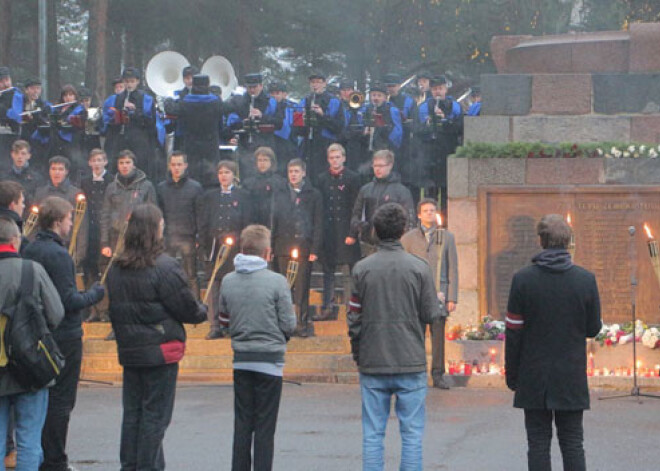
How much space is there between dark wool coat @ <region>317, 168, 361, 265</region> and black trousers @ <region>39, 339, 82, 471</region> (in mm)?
6537

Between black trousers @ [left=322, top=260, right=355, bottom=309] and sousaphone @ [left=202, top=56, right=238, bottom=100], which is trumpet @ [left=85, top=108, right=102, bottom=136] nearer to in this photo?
black trousers @ [left=322, top=260, right=355, bottom=309]

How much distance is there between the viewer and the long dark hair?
774cm

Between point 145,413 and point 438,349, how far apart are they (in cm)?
534

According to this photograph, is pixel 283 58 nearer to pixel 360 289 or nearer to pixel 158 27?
pixel 158 27

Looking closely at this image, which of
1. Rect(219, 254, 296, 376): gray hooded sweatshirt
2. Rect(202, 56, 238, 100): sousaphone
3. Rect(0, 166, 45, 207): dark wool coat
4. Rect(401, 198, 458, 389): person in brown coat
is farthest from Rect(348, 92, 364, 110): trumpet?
Rect(219, 254, 296, 376): gray hooded sweatshirt

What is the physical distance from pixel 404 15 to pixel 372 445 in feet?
80.0

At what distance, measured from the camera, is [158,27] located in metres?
31.9

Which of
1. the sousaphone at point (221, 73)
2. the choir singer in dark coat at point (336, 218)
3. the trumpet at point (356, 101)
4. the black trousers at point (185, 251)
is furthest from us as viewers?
the sousaphone at point (221, 73)

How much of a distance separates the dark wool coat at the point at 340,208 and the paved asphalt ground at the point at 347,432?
2475 mm

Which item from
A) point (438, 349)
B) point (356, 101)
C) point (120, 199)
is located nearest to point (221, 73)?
point (356, 101)

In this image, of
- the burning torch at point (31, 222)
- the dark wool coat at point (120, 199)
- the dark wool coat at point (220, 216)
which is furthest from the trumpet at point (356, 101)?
the burning torch at point (31, 222)

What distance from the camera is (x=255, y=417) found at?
7887 mm

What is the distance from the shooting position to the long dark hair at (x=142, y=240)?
7742 millimetres

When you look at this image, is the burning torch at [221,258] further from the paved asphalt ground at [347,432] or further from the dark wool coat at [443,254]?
the dark wool coat at [443,254]
